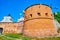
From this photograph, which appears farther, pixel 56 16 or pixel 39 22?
pixel 56 16

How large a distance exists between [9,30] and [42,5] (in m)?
15.6

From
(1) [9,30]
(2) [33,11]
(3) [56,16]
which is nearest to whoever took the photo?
(2) [33,11]

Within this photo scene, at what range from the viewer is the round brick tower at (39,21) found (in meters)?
29.2

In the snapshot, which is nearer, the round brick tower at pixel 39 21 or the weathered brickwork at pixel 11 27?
the round brick tower at pixel 39 21

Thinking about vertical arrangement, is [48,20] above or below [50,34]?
above

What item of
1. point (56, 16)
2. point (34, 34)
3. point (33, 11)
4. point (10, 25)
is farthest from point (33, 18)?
point (56, 16)

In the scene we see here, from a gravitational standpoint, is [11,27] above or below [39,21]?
below

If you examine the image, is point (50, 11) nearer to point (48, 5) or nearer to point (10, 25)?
point (48, 5)

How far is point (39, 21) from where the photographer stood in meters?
30.3

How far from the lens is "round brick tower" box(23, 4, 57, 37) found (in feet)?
96.0

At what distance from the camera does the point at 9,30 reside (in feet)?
141

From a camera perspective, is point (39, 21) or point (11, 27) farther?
point (11, 27)

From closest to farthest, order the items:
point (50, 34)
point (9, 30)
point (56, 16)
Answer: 1. point (50, 34)
2. point (9, 30)
3. point (56, 16)

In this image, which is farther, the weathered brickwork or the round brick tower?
the weathered brickwork
